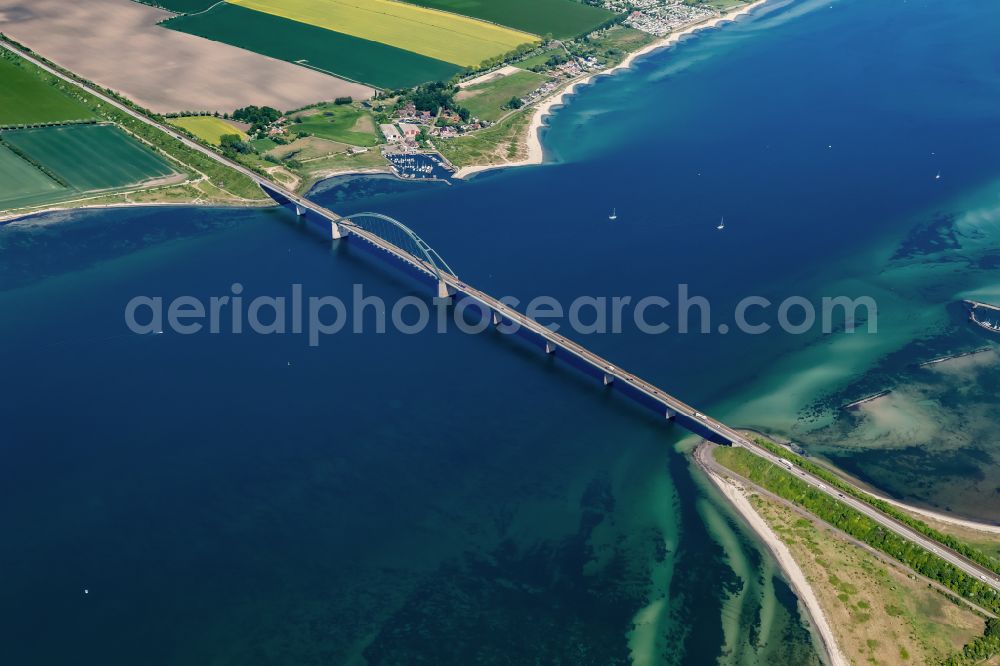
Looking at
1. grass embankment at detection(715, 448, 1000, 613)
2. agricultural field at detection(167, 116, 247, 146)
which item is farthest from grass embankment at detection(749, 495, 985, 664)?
agricultural field at detection(167, 116, 247, 146)

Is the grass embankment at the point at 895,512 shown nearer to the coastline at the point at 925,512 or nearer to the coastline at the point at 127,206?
the coastline at the point at 925,512

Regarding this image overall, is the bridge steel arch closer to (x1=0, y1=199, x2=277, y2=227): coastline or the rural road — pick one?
(x1=0, y1=199, x2=277, y2=227): coastline

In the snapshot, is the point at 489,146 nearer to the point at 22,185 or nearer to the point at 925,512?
the point at 22,185

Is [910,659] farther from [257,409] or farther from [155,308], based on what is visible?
[155,308]

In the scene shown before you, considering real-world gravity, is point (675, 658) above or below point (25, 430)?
below

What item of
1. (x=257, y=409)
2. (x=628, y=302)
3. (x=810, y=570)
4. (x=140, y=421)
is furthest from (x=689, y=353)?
(x=140, y=421)
